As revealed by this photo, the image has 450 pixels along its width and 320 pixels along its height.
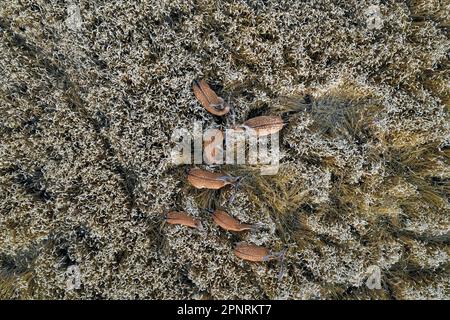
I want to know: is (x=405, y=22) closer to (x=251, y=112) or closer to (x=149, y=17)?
(x=251, y=112)

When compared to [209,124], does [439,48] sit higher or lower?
higher
